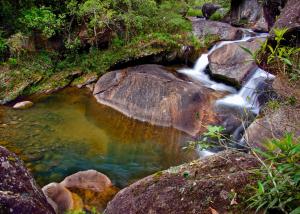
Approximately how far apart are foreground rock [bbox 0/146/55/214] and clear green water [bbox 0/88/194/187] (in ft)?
7.86

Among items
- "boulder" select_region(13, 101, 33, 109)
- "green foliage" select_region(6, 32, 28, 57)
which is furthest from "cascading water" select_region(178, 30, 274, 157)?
"green foliage" select_region(6, 32, 28, 57)

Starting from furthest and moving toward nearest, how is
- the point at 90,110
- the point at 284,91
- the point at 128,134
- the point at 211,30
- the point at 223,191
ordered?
1. the point at 211,30
2. the point at 90,110
3. the point at 128,134
4. the point at 284,91
5. the point at 223,191

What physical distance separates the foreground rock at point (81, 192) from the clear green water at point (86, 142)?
0.56 metres

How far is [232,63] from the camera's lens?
33.8 feet

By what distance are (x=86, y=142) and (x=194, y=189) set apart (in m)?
5.18

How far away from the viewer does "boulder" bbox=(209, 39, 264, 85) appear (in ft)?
32.4

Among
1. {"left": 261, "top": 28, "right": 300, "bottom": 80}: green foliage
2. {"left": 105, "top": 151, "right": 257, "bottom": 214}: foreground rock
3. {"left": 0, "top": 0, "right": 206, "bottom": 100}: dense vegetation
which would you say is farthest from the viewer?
{"left": 0, "top": 0, "right": 206, "bottom": 100}: dense vegetation

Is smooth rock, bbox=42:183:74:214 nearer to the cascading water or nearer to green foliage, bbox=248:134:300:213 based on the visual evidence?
the cascading water

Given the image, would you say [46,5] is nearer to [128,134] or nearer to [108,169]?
[128,134]

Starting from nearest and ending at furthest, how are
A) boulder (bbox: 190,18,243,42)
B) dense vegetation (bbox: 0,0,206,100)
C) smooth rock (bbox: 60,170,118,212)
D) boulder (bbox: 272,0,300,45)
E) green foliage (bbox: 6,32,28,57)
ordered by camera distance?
smooth rock (bbox: 60,170,118,212) → boulder (bbox: 272,0,300,45) → green foliage (bbox: 6,32,28,57) → dense vegetation (bbox: 0,0,206,100) → boulder (bbox: 190,18,243,42)

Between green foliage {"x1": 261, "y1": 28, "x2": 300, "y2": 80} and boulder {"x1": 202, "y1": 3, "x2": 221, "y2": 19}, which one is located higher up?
green foliage {"x1": 261, "y1": 28, "x2": 300, "y2": 80}

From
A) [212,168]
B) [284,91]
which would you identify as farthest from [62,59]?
[212,168]

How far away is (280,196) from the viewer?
82.4 inches

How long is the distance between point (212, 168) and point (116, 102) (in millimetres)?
6636
